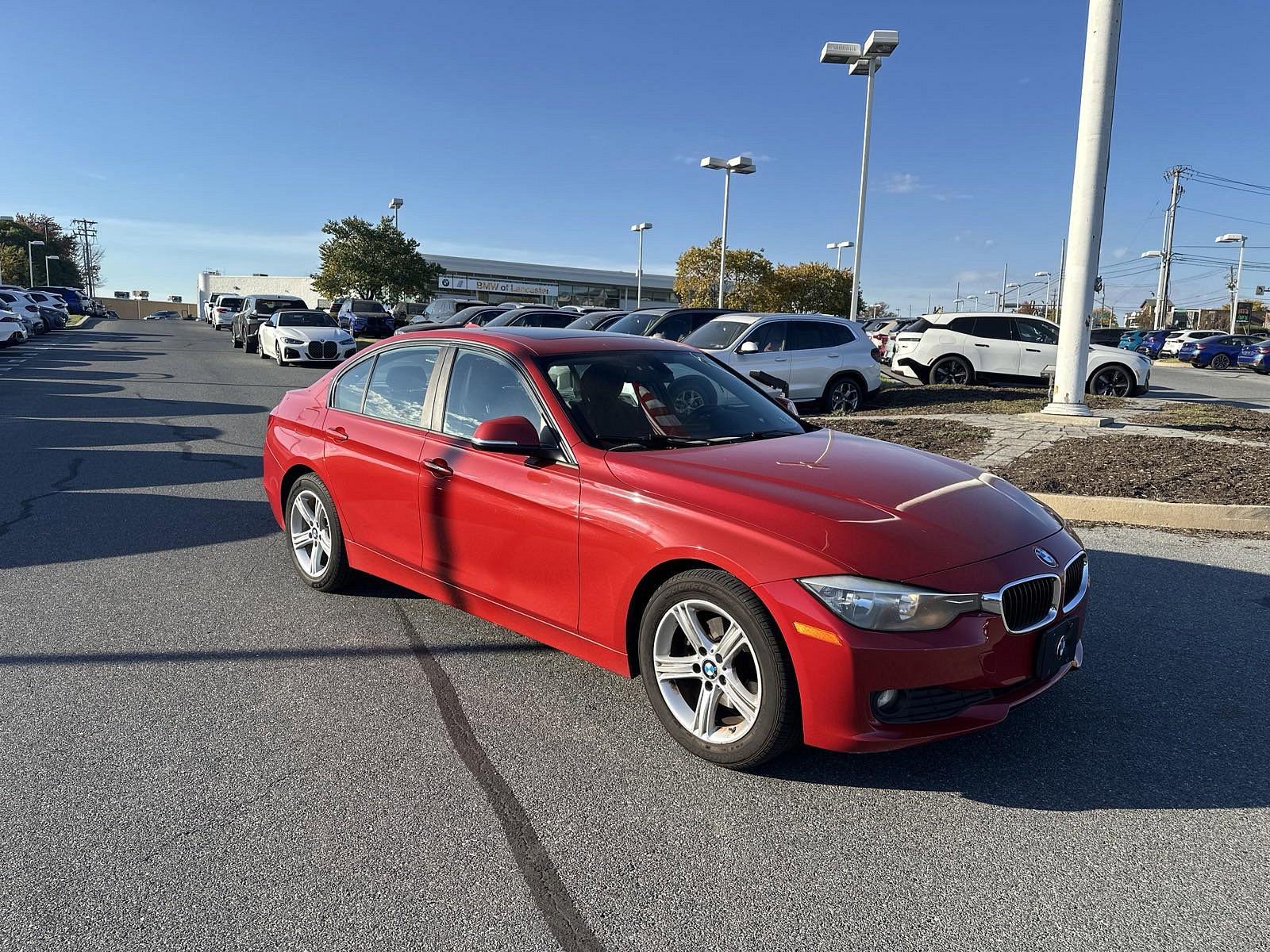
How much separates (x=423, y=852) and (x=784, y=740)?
1.26 meters

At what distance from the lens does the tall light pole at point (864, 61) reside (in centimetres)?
2061

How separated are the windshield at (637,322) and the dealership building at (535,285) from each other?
163ft

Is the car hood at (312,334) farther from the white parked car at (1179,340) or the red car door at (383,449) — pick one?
the white parked car at (1179,340)

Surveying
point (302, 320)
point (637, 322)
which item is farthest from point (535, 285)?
point (637, 322)

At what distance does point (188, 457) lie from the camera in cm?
1014

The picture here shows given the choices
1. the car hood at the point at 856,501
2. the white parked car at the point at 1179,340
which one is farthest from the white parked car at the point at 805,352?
the white parked car at the point at 1179,340

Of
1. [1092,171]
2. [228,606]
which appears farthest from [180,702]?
[1092,171]

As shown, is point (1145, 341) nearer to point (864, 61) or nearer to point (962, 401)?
point (864, 61)

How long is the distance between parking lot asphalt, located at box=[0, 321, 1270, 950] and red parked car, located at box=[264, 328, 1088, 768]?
1.06 feet

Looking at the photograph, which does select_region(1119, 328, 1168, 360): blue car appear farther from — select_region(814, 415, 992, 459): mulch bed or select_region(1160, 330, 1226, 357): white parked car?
select_region(814, 415, 992, 459): mulch bed

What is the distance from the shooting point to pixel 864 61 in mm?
21500

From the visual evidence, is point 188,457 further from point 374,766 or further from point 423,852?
point 423,852

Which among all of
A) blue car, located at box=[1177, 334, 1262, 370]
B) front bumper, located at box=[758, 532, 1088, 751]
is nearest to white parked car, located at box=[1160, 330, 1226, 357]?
blue car, located at box=[1177, 334, 1262, 370]

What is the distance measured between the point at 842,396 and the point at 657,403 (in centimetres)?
1177
